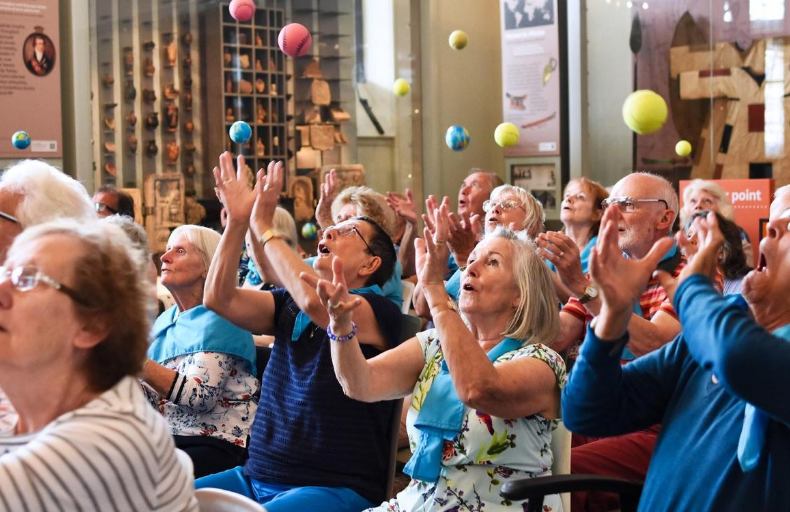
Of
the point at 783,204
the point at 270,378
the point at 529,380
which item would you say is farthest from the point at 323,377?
the point at 783,204

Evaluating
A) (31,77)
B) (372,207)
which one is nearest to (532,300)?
(372,207)

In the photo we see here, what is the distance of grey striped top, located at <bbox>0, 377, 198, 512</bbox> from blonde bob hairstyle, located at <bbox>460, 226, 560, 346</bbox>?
126 cm

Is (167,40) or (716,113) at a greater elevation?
(167,40)

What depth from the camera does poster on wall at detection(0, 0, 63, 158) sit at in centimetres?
690

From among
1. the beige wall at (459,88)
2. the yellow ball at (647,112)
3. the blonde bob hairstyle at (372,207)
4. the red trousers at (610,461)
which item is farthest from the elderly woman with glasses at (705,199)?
the beige wall at (459,88)

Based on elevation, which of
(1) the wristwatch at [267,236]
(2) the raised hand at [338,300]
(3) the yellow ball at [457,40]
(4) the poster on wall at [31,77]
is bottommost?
(2) the raised hand at [338,300]

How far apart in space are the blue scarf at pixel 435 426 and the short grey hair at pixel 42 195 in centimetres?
115

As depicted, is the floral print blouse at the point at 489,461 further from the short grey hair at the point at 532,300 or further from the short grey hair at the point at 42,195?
the short grey hair at the point at 42,195

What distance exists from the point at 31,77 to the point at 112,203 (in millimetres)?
2462

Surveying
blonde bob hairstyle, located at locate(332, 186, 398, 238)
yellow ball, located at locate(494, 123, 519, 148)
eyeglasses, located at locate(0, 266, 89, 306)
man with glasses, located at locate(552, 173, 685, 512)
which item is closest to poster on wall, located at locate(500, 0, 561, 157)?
yellow ball, located at locate(494, 123, 519, 148)

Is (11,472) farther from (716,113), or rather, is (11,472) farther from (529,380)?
(716,113)

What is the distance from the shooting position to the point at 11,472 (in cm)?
132

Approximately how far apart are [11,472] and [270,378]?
5.45ft

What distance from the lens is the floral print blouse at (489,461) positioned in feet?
7.73
